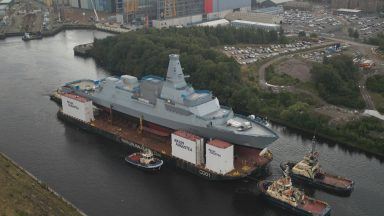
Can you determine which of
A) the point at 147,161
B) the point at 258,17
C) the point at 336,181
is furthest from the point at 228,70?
the point at 258,17

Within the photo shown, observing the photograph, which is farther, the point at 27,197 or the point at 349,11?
the point at 349,11

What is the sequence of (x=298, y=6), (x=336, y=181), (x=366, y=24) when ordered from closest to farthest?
(x=336, y=181) < (x=366, y=24) < (x=298, y=6)

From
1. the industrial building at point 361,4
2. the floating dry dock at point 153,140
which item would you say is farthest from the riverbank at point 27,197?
the industrial building at point 361,4

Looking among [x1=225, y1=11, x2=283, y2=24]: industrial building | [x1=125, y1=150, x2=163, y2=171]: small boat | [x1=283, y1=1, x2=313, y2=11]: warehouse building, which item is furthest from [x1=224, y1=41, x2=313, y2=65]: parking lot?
[x1=283, y1=1, x2=313, y2=11]: warehouse building

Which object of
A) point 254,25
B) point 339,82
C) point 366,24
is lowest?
point 339,82

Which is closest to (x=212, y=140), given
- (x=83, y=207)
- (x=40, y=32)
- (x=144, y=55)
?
(x=83, y=207)

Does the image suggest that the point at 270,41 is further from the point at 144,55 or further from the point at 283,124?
the point at 283,124

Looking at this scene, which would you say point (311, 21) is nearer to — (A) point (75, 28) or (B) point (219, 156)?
(A) point (75, 28)
